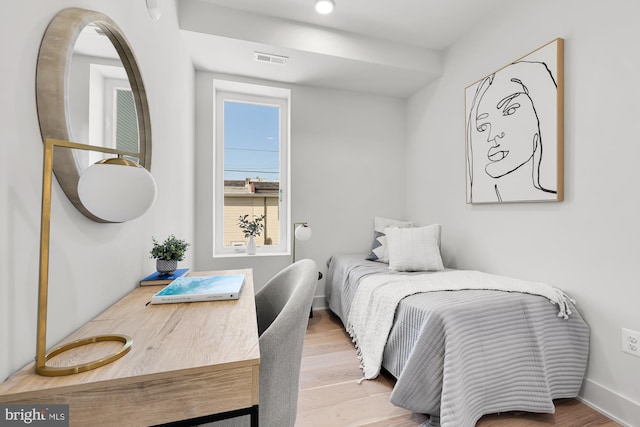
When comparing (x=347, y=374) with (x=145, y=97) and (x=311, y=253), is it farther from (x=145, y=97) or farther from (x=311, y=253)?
(x=145, y=97)

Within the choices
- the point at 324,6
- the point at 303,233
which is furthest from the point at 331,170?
the point at 324,6

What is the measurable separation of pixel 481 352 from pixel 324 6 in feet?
7.66

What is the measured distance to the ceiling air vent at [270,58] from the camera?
89.9 inches

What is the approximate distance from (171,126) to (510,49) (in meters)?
2.34

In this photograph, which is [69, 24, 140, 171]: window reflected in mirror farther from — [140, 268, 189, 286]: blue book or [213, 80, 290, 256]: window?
[213, 80, 290, 256]: window

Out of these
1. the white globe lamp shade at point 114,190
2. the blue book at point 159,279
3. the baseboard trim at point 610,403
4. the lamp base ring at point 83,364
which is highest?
the white globe lamp shade at point 114,190

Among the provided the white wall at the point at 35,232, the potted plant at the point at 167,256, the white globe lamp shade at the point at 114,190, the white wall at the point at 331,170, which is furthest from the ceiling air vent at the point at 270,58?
the white globe lamp shade at the point at 114,190

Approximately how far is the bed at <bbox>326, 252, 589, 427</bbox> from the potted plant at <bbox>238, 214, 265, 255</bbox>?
154cm

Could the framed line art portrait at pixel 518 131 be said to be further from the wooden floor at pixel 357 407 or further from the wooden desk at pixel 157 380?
the wooden desk at pixel 157 380

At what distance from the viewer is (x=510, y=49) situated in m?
1.99

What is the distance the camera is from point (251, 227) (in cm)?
275

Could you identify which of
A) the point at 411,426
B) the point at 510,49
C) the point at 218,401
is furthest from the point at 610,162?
the point at 218,401

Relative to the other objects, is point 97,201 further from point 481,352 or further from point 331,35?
point 331,35

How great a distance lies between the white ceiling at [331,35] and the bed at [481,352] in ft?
6.48
